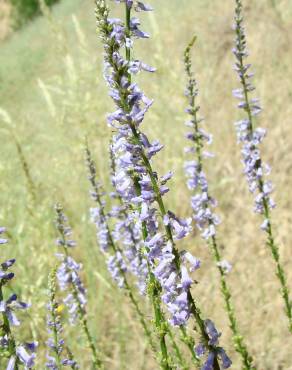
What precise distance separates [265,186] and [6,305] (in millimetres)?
2570

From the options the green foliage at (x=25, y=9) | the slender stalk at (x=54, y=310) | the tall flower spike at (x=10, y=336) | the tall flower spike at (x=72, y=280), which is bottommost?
the tall flower spike at (x=10, y=336)

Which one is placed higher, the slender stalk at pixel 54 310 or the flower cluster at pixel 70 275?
the flower cluster at pixel 70 275

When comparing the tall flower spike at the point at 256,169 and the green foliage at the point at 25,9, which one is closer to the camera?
the tall flower spike at the point at 256,169

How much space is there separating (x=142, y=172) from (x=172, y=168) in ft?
21.1

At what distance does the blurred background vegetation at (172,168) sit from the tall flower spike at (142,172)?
84.8 inches

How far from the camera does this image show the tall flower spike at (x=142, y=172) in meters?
2.37

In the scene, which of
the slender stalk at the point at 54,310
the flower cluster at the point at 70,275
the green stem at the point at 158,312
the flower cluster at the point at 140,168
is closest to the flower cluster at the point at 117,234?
the flower cluster at the point at 70,275

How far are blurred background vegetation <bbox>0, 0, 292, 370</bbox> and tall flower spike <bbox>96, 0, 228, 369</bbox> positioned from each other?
215 cm

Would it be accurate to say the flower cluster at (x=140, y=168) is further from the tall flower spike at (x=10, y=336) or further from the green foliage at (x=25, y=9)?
the green foliage at (x=25, y=9)

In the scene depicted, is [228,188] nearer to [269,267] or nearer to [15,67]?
[269,267]

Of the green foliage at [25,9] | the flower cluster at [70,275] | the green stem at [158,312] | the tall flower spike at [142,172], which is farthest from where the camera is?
the green foliage at [25,9]

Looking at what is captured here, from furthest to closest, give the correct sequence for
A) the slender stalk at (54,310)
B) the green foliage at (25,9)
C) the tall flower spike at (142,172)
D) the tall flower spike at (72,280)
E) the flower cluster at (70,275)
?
the green foliage at (25,9), the flower cluster at (70,275), the tall flower spike at (72,280), the slender stalk at (54,310), the tall flower spike at (142,172)

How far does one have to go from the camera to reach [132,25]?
2.80 metres

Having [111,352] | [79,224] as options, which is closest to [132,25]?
[111,352]
